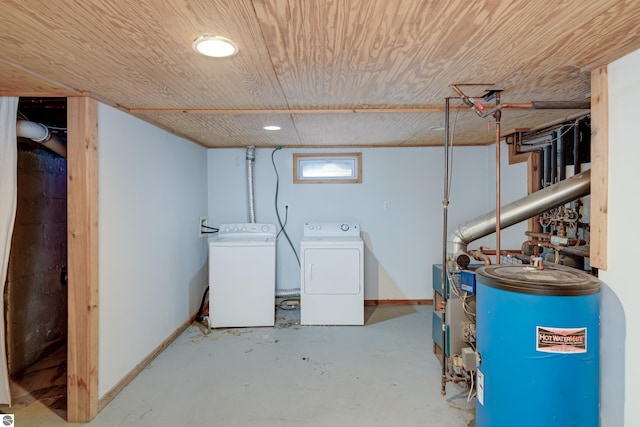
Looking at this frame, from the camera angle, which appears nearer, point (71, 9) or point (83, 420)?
point (71, 9)

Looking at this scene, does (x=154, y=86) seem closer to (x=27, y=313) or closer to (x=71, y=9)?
(x=71, y=9)

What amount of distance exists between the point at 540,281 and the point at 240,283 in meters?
2.53

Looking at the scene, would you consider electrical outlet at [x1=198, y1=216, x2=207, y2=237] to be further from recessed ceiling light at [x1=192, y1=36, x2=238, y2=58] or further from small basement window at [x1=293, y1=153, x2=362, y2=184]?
recessed ceiling light at [x1=192, y1=36, x2=238, y2=58]

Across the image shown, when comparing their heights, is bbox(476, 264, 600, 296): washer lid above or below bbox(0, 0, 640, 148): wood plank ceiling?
below

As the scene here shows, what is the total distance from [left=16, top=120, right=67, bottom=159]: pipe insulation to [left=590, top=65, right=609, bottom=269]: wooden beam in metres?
3.12

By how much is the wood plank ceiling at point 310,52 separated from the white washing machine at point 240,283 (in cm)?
134

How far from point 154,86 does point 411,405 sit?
7.93ft

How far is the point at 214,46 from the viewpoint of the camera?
1343mm

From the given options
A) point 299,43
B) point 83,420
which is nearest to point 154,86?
point 299,43

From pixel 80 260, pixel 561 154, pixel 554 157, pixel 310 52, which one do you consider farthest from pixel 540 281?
pixel 80 260

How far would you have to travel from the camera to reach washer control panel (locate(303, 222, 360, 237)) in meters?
3.77

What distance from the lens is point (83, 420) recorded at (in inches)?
74.0

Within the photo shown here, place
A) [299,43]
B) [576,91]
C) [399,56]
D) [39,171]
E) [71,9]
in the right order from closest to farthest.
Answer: [71,9], [299,43], [399,56], [576,91], [39,171]

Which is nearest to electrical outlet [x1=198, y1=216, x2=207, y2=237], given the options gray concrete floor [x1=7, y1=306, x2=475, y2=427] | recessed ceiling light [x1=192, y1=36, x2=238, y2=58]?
gray concrete floor [x1=7, y1=306, x2=475, y2=427]
